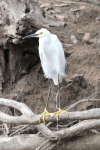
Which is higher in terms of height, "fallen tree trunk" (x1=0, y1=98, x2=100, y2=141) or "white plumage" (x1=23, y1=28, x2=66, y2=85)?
"white plumage" (x1=23, y1=28, x2=66, y2=85)

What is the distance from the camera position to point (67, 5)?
4.25 metres

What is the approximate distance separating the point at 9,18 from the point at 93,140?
1.60 meters

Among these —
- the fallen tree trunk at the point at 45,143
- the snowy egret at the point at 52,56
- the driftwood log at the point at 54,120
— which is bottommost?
the fallen tree trunk at the point at 45,143

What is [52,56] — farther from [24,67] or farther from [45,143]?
[45,143]

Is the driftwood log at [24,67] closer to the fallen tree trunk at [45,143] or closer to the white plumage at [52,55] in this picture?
the fallen tree trunk at [45,143]

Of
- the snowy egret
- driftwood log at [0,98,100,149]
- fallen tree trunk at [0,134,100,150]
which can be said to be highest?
the snowy egret

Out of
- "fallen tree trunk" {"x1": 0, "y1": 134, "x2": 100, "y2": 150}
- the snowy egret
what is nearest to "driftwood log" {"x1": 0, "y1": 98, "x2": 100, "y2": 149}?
"fallen tree trunk" {"x1": 0, "y1": 134, "x2": 100, "y2": 150}

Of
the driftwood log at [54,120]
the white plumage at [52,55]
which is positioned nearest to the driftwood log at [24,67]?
the driftwood log at [54,120]

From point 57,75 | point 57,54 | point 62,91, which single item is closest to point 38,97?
point 62,91

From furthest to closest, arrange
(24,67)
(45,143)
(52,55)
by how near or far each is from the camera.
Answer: (24,67) → (52,55) → (45,143)

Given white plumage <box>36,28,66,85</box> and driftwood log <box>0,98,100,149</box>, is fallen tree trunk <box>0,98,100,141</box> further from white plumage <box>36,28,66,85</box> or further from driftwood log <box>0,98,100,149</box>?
white plumage <box>36,28,66,85</box>

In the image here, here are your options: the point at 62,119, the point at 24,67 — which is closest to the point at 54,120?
the point at 62,119

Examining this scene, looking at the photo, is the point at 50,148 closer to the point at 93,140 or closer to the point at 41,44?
the point at 93,140

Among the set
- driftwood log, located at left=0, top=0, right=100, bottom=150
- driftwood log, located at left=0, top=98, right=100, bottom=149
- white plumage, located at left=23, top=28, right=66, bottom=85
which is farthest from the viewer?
white plumage, located at left=23, top=28, right=66, bottom=85
